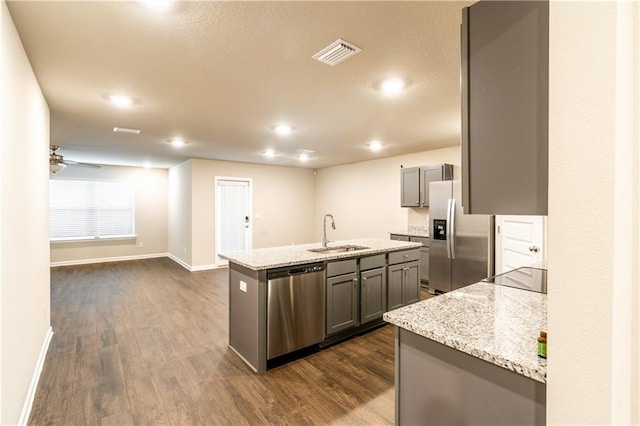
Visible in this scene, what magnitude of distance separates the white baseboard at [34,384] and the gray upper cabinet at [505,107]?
2934 mm

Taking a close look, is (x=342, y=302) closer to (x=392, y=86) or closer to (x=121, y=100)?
(x=392, y=86)

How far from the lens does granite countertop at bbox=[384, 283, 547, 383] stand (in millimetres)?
1082

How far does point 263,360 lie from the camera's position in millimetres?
2729

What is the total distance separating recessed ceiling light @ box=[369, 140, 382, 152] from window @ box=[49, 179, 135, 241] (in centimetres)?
636

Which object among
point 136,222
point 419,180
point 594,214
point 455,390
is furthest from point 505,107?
point 136,222

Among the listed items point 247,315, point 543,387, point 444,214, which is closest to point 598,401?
point 543,387

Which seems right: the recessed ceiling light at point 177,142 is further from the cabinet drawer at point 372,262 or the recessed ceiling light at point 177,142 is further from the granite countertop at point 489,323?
the granite countertop at point 489,323

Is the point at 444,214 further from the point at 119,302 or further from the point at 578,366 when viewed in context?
the point at 119,302

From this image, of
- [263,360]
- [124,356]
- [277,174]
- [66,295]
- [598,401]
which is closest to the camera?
[598,401]

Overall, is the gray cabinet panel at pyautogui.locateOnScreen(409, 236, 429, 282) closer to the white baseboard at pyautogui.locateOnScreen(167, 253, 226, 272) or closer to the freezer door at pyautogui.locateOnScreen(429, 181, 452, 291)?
the freezer door at pyautogui.locateOnScreen(429, 181, 452, 291)

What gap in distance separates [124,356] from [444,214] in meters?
4.51

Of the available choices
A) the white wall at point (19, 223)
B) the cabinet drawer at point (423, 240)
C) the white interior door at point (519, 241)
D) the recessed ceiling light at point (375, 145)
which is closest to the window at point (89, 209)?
the white wall at point (19, 223)

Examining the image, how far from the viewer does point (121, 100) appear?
318 centimetres

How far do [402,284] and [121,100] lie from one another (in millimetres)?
3739
